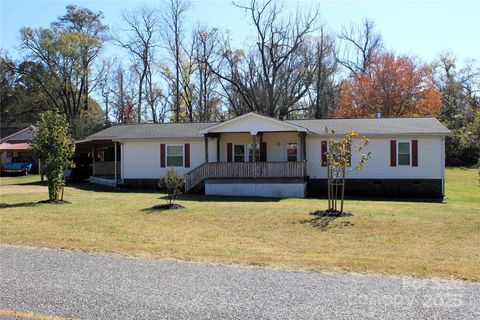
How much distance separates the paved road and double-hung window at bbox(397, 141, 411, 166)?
17803mm

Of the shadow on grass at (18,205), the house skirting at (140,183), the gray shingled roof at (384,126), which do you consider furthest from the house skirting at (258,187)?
the shadow on grass at (18,205)

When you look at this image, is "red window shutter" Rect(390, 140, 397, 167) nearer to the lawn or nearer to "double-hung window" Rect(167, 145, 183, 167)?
the lawn

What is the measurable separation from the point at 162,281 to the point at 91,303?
1145 mm

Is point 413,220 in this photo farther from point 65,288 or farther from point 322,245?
point 65,288

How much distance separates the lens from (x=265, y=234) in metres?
11.3

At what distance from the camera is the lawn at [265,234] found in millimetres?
7734

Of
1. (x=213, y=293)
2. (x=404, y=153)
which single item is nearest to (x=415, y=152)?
(x=404, y=153)

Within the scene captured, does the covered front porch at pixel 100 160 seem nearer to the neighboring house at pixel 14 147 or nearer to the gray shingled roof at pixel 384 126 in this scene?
the gray shingled roof at pixel 384 126

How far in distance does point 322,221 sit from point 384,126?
13.0m

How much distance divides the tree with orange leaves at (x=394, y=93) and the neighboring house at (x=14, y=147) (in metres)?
30.2

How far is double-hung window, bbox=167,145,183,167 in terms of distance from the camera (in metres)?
25.6

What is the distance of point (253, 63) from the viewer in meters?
46.5

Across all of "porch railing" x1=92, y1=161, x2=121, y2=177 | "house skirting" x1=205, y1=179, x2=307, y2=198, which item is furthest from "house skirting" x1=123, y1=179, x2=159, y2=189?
"house skirting" x1=205, y1=179, x2=307, y2=198

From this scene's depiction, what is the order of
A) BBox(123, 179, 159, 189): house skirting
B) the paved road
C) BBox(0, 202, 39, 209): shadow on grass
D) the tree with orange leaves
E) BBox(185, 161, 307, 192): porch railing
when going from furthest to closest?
1. the tree with orange leaves
2. BBox(123, 179, 159, 189): house skirting
3. BBox(185, 161, 307, 192): porch railing
4. BBox(0, 202, 39, 209): shadow on grass
5. the paved road
